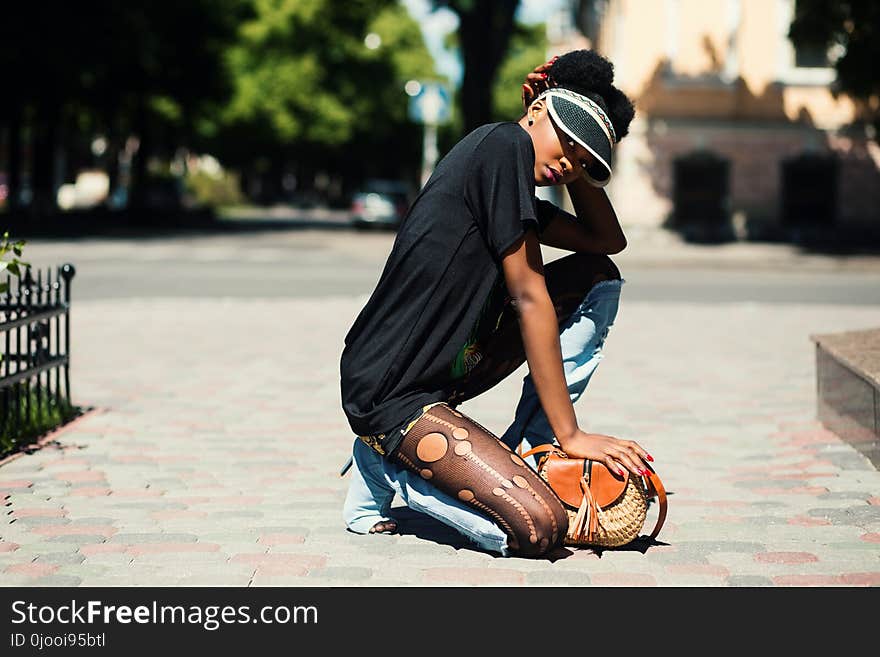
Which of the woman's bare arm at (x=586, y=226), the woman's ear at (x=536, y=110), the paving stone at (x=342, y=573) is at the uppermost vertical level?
the woman's ear at (x=536, y=110)

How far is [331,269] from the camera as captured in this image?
21.5m

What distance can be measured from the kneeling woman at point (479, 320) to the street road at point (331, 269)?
11.6m

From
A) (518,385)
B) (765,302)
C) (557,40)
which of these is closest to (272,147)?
(557,40)

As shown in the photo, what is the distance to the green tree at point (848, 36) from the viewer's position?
1037 inches

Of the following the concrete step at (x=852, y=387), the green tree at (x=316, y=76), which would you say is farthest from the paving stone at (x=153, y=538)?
the green tree at (x=316, y=76)

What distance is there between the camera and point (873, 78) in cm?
2647

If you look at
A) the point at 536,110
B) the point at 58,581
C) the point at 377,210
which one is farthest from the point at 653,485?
the point at 377,210

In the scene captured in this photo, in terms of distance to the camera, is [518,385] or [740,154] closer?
[518,385]

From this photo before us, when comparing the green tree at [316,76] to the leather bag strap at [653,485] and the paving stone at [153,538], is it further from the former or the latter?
the leather bag strap at [653,485]

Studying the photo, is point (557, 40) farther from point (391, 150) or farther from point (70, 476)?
point (70, 476)

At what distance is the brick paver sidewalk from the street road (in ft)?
18.9

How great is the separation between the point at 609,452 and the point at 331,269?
17.4 metres

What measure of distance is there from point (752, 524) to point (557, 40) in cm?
5729

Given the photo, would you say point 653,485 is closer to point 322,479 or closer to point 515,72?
point 322,479
